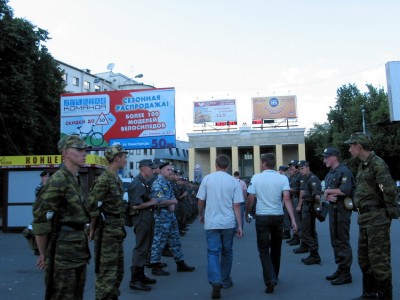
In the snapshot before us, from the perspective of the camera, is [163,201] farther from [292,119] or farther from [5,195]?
[292,119]

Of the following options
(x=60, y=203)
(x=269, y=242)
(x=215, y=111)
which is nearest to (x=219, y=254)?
(x=269, y=242)

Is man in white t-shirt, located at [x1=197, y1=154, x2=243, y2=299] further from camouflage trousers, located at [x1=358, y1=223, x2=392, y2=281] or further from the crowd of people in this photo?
camouflage trousers, located at [x1=358, y1=223, x2=392, y2=281]

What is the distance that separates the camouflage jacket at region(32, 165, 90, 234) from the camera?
11.7ft

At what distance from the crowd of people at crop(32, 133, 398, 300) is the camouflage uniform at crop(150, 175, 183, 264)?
17 millimetres

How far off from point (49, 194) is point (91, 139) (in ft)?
50.1

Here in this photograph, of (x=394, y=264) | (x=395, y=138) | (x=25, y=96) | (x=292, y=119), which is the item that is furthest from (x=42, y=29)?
(x=292, y=119)

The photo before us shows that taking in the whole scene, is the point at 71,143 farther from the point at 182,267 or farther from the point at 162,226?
the point at 182,267

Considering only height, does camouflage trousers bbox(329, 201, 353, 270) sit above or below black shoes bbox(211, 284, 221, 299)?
above

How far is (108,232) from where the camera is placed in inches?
194

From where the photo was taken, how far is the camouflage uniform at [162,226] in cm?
742

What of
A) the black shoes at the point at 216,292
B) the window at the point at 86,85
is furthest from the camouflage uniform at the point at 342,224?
the window at the point at 86,85

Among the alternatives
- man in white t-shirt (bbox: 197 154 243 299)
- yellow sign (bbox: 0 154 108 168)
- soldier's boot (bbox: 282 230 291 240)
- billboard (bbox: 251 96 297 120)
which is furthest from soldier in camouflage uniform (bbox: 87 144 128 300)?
billboard (bbox: 251 96 297 120)

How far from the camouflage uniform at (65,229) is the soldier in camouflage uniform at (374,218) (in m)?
3.24

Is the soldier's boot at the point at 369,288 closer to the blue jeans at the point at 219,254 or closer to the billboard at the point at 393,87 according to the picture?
the blue jeans at the point at 219,254
